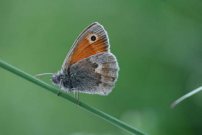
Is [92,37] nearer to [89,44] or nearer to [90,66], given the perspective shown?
[89,44]

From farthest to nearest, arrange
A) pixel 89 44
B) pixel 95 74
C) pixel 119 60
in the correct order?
pixel 119 60
pixel 95 74
pixel 89 44

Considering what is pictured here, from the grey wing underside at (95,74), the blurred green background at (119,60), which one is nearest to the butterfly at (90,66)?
the grey wing underside at (95,74)

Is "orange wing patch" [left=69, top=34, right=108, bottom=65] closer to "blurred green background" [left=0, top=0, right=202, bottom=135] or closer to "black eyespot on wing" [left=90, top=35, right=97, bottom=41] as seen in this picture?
"black eyespot on wing" [left=90, top=35, right=97, bottom=41]

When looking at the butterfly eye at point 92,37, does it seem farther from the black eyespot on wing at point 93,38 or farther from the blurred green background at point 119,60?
the blurred green background at point 119,60

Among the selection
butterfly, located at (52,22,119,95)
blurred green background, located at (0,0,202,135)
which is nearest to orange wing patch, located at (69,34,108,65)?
butterfly, located at (52,22,119,95)

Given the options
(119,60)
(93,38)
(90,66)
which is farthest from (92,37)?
(119,60)

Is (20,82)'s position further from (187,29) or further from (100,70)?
(100,70)
